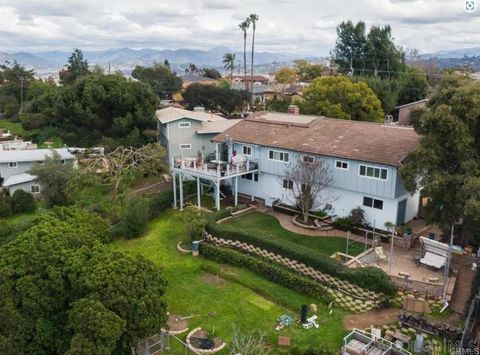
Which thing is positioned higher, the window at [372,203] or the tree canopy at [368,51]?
the tree canopy at [368,51]

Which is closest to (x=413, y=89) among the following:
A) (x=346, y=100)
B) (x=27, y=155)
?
(x=346, y=100)

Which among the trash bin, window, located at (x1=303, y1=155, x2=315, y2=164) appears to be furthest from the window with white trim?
the trash bin

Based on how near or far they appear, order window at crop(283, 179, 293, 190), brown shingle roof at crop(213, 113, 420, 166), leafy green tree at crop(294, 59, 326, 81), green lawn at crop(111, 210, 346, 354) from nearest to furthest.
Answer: green lawn at crop(111, 210, 346, 354)
brown shingle roof at crop(213, 113, 420, 166)
window at crop(283, 179, 293, 190)
leafy green tree at crop(294, 59, 326, 81)

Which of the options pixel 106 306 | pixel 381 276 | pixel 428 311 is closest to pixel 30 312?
pixel 106 306

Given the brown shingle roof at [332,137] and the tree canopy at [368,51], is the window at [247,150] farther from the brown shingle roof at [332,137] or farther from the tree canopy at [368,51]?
the tree canopy at [368,51]

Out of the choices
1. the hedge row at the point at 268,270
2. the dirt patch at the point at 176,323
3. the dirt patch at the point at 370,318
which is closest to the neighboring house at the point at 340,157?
the hedge row at the point at 268,270

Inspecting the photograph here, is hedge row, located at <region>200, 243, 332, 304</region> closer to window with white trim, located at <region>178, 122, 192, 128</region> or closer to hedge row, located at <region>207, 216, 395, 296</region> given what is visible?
hedge row, located at <region>207, 216, 395, 296</region>
